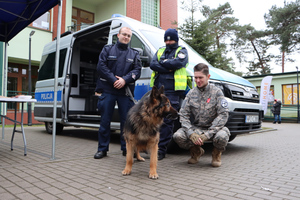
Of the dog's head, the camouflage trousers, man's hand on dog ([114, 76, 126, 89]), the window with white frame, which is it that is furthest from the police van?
the window with white frame

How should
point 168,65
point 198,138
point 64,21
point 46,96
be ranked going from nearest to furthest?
point 198,138 → point 168,65 → point 46,96 → point 64,21

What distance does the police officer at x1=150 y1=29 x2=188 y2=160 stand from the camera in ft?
13.5

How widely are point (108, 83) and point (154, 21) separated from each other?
1622cm

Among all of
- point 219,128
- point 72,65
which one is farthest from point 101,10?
point 219,128

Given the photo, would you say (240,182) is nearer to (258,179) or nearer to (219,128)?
(258,179)

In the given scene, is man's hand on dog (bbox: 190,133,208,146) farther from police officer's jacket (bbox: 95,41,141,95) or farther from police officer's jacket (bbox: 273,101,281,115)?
police officer's jacket (bbox: 273,101,281,115)

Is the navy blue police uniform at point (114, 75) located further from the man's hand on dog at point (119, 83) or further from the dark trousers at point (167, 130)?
the dark trousers at point (167, 130)

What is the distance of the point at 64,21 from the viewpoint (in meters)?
16.3

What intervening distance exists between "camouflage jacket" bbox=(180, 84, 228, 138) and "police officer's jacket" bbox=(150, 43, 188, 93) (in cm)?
45

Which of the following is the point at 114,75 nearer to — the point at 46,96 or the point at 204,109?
the point at 204,109

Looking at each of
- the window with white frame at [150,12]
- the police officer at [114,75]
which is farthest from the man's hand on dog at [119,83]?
the window with white frame at [150,12]

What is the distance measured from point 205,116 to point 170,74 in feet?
3.07

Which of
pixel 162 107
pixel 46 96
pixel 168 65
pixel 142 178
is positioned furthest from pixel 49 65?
pixel 142 178

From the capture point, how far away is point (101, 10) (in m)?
19.2
